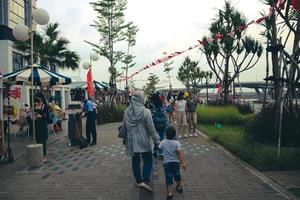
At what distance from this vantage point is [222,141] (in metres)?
11.5

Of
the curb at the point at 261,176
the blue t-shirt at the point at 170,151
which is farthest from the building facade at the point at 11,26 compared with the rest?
the blue t-shirt at the point at 170,151

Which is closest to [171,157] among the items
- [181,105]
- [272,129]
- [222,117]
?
[272,129]

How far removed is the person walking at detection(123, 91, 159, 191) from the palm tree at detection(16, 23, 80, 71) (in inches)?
761

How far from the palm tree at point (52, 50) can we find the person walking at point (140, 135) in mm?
19319

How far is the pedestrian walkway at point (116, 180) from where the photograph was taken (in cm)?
604

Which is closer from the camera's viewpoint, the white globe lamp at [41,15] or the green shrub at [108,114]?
the white globe lamp at [41,15]

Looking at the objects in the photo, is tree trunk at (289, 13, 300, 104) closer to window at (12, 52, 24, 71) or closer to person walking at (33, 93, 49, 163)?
person walking at (33, 93, 49, 163)

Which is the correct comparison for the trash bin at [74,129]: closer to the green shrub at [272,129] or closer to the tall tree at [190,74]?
the green shrub at [272,129]

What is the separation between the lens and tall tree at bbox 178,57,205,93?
2078 inches

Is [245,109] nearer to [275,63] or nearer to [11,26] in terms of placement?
[275,63]

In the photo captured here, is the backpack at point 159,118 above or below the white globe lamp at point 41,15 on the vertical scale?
below

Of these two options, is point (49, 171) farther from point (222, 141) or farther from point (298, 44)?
point (298, 44)

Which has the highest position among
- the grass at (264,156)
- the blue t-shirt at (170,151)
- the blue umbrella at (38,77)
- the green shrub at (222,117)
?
the blue umbrella at (38,77)

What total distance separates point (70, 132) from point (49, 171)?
3826mm
